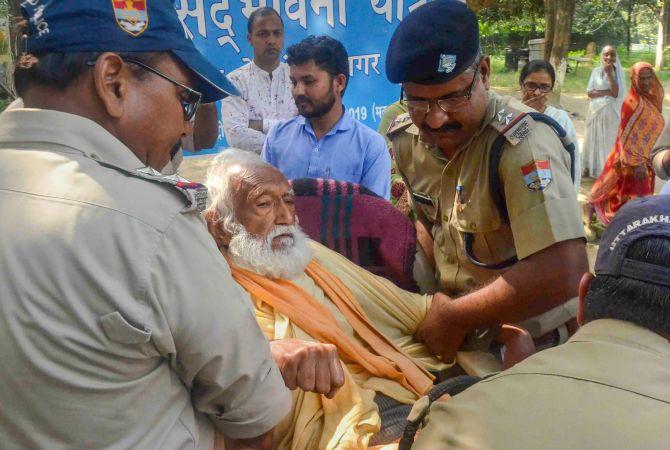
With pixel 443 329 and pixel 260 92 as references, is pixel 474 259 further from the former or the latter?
pixel 260 92

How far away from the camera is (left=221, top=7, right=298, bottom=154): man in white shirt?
177 inches

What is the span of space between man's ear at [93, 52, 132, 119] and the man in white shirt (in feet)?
10.3

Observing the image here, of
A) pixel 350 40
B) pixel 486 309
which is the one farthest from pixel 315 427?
pixel 350 40

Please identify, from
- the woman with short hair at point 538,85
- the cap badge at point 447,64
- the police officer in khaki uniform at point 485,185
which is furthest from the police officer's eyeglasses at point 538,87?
the cap badge at point 447,64

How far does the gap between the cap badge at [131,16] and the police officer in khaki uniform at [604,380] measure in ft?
3.26

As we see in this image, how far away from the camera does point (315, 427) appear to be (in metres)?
2.01

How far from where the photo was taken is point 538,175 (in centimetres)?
208

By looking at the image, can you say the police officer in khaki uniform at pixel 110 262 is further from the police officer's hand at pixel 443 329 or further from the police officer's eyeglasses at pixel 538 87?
the police officer's eyeglasses at pixel 538 87

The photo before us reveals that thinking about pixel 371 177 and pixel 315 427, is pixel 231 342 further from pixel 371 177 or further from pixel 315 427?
pixel 371 177

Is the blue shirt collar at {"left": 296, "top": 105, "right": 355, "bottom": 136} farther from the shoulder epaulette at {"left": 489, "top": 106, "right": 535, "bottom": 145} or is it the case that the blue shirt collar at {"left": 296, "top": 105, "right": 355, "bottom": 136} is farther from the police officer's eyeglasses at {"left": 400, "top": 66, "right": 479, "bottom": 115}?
the shoulder epaulette at {"left": 489, "top": 106, "right": 535, "bottom": 145}

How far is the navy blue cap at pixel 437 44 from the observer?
2.18m

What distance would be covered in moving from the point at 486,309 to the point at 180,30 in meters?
1.44

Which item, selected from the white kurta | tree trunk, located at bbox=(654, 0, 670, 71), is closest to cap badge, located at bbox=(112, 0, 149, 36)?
the white kurta

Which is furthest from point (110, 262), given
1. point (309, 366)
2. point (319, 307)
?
point (319, 307)
